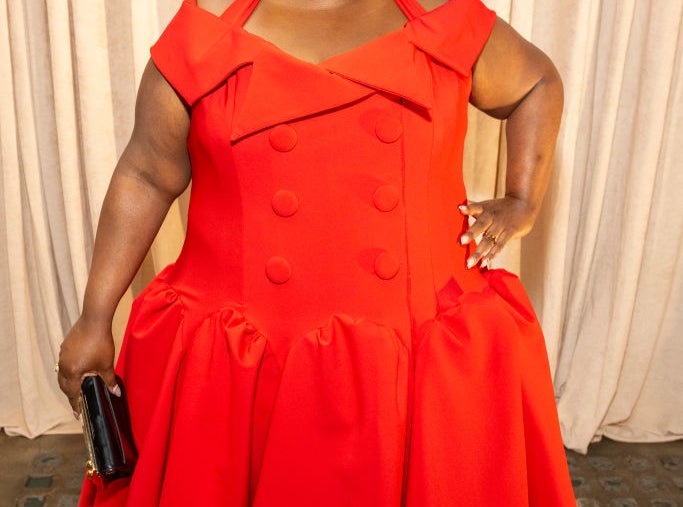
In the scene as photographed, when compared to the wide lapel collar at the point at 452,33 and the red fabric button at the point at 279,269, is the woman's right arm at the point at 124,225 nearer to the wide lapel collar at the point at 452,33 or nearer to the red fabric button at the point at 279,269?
the red fabric button at the point at 279,269

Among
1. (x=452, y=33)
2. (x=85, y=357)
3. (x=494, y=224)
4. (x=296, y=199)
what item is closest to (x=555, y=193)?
(x=494, y=224)

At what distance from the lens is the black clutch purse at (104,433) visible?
96 cm

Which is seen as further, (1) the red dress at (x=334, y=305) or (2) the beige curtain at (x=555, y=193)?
(2) the beige curtain at (x=555, y=193)

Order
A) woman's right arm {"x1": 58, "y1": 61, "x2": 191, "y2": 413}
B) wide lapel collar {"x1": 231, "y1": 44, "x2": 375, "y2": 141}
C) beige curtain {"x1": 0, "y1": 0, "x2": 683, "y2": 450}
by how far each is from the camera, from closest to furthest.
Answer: wide lapel collar {"x1": 231, "y1": 44, "x2": 375, "y2": 141}, woman's right arm {"x1": 58, "y1": 61, "x2": 191, "y2": 413}, beige curtain {"x1": 0, "y1": 0, "x2": 683, "y2": 450}

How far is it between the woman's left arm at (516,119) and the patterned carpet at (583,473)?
1.00 metres

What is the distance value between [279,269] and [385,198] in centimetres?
15

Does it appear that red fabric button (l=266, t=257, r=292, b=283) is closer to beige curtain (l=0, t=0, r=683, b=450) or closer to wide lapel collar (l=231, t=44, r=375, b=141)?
wide lapel collar (l=231, t=44, r=375, b=141)

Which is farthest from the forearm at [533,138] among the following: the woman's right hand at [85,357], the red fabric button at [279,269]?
the woman's right hand at [85,357]

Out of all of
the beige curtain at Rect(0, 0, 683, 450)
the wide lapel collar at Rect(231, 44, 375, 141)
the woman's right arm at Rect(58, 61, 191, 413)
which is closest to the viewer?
the wide lapel collar at Rect(231, 44, 375, 141)

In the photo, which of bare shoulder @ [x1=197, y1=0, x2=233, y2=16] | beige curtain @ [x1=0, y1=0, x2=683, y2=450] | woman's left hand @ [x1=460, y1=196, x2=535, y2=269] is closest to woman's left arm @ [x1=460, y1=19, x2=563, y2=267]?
woman's left hand @ [x1=460, y1=196, x2=535, y2=269]

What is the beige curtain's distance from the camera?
1.71 metres

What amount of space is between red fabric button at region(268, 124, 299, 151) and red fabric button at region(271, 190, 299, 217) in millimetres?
51

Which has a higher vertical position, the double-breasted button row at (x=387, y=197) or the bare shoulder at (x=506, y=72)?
the bare shoulder at (x=506, y=72)

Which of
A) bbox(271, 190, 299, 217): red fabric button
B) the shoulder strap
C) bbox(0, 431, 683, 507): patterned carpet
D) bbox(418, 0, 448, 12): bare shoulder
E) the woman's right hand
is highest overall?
bbox(418, 0, 448, 12): bare shoulder
